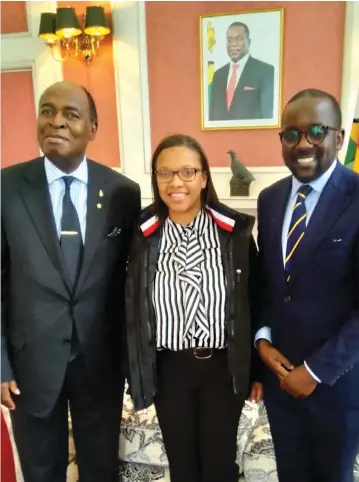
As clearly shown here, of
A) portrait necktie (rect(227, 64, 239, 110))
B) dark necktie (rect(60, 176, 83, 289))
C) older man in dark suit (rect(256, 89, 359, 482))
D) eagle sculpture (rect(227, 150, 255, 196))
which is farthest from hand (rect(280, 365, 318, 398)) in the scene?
portrait necktie (rect(227, 64, 239, 110))

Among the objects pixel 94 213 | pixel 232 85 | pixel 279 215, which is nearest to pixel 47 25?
pixel 232 85

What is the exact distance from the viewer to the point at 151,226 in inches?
60.1

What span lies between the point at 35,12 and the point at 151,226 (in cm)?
298

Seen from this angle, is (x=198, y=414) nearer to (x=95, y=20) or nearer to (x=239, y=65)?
(x=239, y=65)

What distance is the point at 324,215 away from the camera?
1.31 m

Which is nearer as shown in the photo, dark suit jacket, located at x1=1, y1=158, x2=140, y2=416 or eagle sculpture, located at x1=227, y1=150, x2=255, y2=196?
dark suit jacket, located at x1=1, y1=158, x2=140, y2=416

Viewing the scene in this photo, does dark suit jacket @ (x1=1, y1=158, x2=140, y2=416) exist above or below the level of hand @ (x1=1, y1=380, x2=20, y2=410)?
above

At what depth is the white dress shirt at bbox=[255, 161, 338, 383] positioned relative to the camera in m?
1.34

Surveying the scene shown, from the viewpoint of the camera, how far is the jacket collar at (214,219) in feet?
4.93

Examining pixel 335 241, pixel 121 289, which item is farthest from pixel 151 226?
pixel 335 241

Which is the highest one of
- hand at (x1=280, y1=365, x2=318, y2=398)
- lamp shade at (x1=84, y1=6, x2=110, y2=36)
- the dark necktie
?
lamp shade at (x1=84, y1=6, x2=110, y2=36)

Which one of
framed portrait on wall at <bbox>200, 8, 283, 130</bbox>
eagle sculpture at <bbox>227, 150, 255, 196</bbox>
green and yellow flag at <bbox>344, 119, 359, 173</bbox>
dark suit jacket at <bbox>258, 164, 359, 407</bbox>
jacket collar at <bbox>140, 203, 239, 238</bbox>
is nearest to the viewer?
dark suit jacket at <bbox>258, 164, 359, 407</bbox>

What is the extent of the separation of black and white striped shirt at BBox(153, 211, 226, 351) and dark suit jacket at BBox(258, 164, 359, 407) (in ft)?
0.58

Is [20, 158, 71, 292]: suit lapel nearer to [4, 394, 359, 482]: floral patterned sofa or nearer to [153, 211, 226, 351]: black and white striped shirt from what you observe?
[153, 211, 226, 351]: black and white striped shirt
